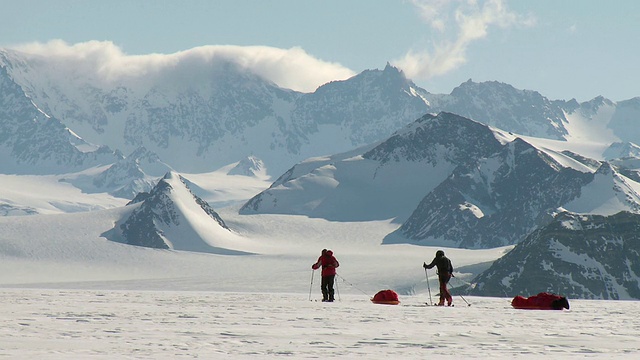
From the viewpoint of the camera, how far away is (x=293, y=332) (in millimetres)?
23688

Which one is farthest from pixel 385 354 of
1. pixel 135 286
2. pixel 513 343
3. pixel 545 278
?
pixel 545 278

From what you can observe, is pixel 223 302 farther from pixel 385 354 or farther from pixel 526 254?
pixel 526 254

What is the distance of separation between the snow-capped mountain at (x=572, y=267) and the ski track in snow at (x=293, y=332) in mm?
152374

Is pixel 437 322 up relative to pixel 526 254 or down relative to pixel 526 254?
down

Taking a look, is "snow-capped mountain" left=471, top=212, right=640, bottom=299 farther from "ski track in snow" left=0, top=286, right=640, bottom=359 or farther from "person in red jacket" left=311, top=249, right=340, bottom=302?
"ski track in snow" left=0, top=286, right=640, bottom=359

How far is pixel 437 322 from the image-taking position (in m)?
28.3

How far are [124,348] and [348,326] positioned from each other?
25.4ft

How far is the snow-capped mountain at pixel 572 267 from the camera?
18388 centimetres

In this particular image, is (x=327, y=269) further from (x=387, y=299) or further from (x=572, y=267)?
(x=572, y=267)

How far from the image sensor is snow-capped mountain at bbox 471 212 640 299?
7239 inches

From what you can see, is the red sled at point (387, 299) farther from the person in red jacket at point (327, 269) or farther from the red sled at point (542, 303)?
the red sled at point (542, 303)

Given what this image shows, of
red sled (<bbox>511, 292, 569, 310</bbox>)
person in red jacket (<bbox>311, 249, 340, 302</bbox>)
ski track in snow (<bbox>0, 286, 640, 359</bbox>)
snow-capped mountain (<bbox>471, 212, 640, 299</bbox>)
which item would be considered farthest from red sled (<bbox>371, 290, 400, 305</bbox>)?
snow-capped mountain (<bbox>471, 212, 640, 299</bbox>)

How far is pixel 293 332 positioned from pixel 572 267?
173 metres

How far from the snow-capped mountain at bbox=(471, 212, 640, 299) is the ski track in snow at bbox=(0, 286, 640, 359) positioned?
152374 mm
